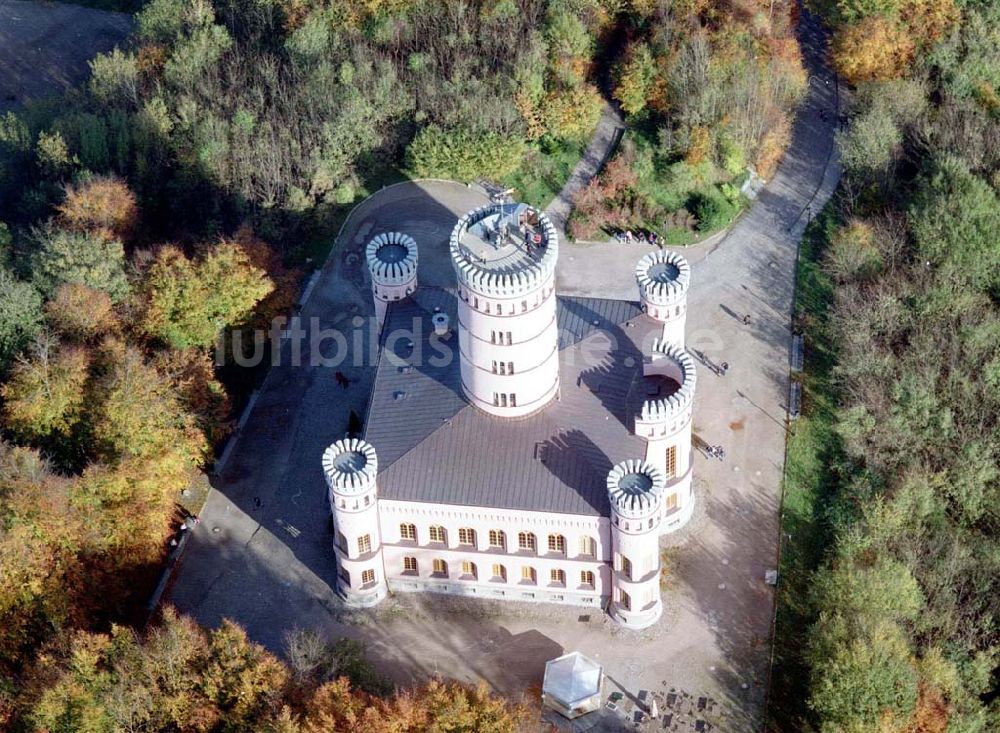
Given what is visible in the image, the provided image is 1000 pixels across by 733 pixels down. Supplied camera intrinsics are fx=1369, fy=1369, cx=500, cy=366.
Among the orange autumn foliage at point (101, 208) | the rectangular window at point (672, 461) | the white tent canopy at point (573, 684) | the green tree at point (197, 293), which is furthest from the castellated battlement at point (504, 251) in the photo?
the orange autumn foliage at point (101, 208)

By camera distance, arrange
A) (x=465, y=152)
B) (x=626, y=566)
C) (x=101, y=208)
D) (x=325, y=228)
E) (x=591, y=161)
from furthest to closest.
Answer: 1. (x=591, y=161)
2. (x=465, y=152)
3. (x=325, y=228)
4. (x=101, y=208)
5. (x=626, y=566)

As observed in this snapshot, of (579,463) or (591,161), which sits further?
(591,161)

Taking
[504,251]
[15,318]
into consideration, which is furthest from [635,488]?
[15,318]

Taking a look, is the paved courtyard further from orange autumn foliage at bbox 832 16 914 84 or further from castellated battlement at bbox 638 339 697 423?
orange autumn foliage at bbox 832 16 914 84

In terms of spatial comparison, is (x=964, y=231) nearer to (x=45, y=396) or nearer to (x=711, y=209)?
(x=711, y=209)

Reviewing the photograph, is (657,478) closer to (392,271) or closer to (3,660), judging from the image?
(392,271)

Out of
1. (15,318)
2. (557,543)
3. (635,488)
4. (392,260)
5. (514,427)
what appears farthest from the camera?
(15,318)

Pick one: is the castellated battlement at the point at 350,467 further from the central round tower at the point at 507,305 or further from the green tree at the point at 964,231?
the green tree at the point at 964,231

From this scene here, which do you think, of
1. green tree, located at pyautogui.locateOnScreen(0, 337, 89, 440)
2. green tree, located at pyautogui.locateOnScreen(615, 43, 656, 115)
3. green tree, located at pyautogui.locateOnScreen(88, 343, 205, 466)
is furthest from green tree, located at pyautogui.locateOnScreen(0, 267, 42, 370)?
green tree, located at pyautogui.locateOnScreen(615, 43, 656, 115)
